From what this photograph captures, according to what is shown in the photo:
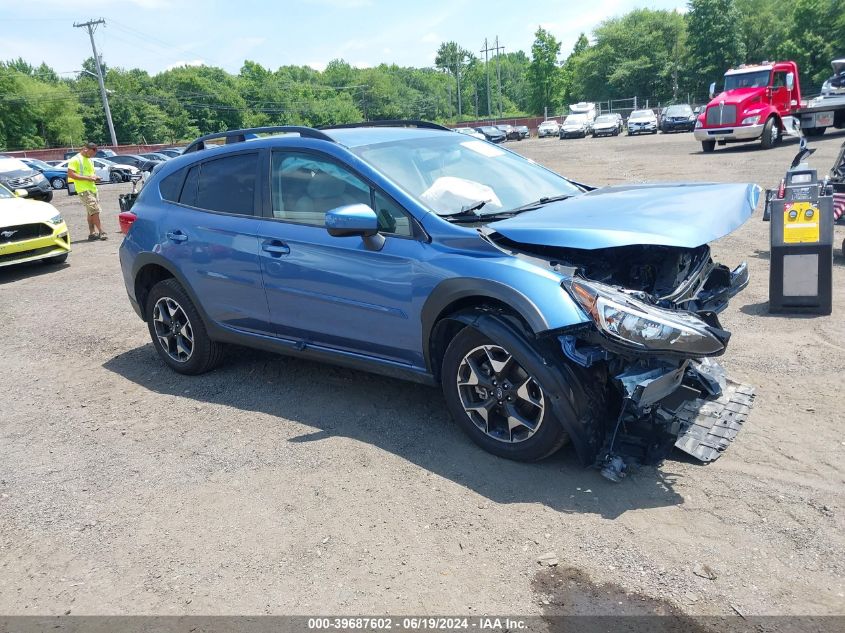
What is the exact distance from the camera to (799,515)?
10.5ft

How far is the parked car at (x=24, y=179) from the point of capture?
2295 cm

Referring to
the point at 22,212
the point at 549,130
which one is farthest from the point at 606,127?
the point at 22,212

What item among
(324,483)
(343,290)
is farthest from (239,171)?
(324,483)

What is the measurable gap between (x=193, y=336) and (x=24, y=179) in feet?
71.7

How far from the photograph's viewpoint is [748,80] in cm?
2322

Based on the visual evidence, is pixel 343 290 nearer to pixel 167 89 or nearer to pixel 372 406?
pixel 372 406

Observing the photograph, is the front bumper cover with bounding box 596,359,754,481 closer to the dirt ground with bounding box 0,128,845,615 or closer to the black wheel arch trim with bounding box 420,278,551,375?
the dirt ground with bounding box 0,128,845,615

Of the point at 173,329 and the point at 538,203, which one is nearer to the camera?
the point at 538,203

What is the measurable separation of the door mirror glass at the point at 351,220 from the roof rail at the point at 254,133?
82 centimetres

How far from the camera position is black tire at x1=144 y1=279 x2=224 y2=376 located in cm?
539

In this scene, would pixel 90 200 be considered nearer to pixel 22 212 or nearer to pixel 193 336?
pixel 22 212

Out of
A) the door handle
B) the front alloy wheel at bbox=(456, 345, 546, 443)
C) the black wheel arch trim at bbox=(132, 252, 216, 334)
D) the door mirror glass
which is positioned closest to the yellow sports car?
the black wheel arch trim at bbox=(132, 252, 216, 334)

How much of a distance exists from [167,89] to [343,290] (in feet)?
370

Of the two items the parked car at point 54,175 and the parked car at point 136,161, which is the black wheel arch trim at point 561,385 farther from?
the parked car at point 136,161
